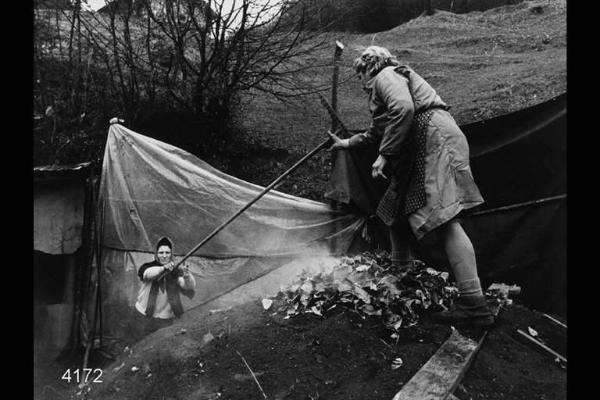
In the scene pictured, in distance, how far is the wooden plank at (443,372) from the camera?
2.16 m

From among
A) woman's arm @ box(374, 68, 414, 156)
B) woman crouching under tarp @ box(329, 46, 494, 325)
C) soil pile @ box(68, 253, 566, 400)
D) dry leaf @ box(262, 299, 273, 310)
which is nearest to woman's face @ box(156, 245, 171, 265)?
soil pile @ box(68, 253, 566, 400)

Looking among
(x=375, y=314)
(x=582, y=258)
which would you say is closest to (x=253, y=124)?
(x=375, y=314)

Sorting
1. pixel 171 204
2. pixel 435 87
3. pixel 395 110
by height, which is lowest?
pixel 171 204

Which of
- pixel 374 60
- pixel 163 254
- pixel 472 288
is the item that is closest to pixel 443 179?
pixel 472 288

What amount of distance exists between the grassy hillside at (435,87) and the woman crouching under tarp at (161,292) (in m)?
1.66

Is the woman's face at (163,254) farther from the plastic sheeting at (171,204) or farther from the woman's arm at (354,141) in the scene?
the woman's arm at (354,141)

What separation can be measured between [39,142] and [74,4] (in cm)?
150

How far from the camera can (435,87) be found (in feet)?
24.4

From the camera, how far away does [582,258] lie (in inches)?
75.1

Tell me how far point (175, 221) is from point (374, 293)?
1.81 meters

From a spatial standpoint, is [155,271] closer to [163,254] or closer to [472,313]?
[163,254]

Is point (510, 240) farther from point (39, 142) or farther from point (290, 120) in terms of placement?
point (39, 142)

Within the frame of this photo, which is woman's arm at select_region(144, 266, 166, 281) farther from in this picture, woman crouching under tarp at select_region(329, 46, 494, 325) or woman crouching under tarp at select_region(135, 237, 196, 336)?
woman crouching under tarp at select_region(329, 46, 494, 325)

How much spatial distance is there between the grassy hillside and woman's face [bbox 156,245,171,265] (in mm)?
1602
